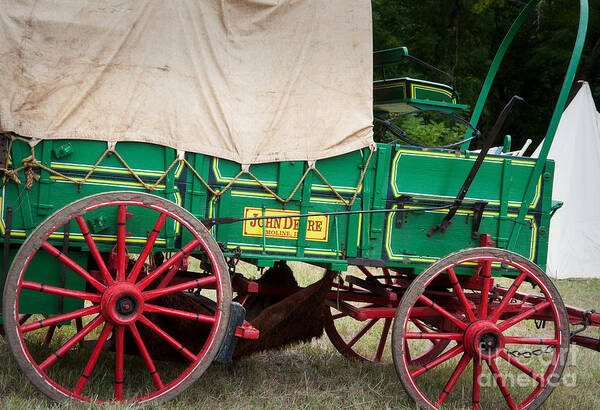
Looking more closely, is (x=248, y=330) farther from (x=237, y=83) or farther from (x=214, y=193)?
(x=237, y=83)

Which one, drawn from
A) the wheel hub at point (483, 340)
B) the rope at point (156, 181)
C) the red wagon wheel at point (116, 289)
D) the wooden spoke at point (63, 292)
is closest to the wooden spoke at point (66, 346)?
the red wagon wheel at point (116, 289)

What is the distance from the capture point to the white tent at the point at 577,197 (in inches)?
367

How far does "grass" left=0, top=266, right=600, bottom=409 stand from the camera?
146 inches

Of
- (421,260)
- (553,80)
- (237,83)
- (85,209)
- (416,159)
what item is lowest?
(421,260)

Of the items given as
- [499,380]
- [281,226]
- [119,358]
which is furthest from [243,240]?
[499,380]

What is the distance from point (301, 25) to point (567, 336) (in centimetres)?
242

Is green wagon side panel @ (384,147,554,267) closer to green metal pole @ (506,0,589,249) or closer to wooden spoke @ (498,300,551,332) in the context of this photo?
green metal pole @ (506,0,589,249)

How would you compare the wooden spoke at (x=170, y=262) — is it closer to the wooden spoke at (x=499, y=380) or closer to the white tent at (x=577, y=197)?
the wooden spoke at (x=499, y=380)

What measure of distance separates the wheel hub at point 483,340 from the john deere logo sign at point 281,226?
3.35 ft

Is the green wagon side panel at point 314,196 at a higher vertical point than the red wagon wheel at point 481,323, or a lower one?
higher

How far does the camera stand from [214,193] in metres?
3.59

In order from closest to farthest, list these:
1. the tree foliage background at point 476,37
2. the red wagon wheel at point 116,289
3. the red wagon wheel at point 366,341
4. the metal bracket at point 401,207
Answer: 1. the red wagon wheel at point 116,289
2. the metal bracket at point 401,207
3. the red wagon wheel at point 366,341
4. the tree foliage background at point 476,37

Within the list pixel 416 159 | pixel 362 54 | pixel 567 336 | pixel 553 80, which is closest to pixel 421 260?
pixel 416 159

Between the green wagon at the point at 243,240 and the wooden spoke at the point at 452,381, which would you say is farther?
the wooden spoke at the point at 452,381
